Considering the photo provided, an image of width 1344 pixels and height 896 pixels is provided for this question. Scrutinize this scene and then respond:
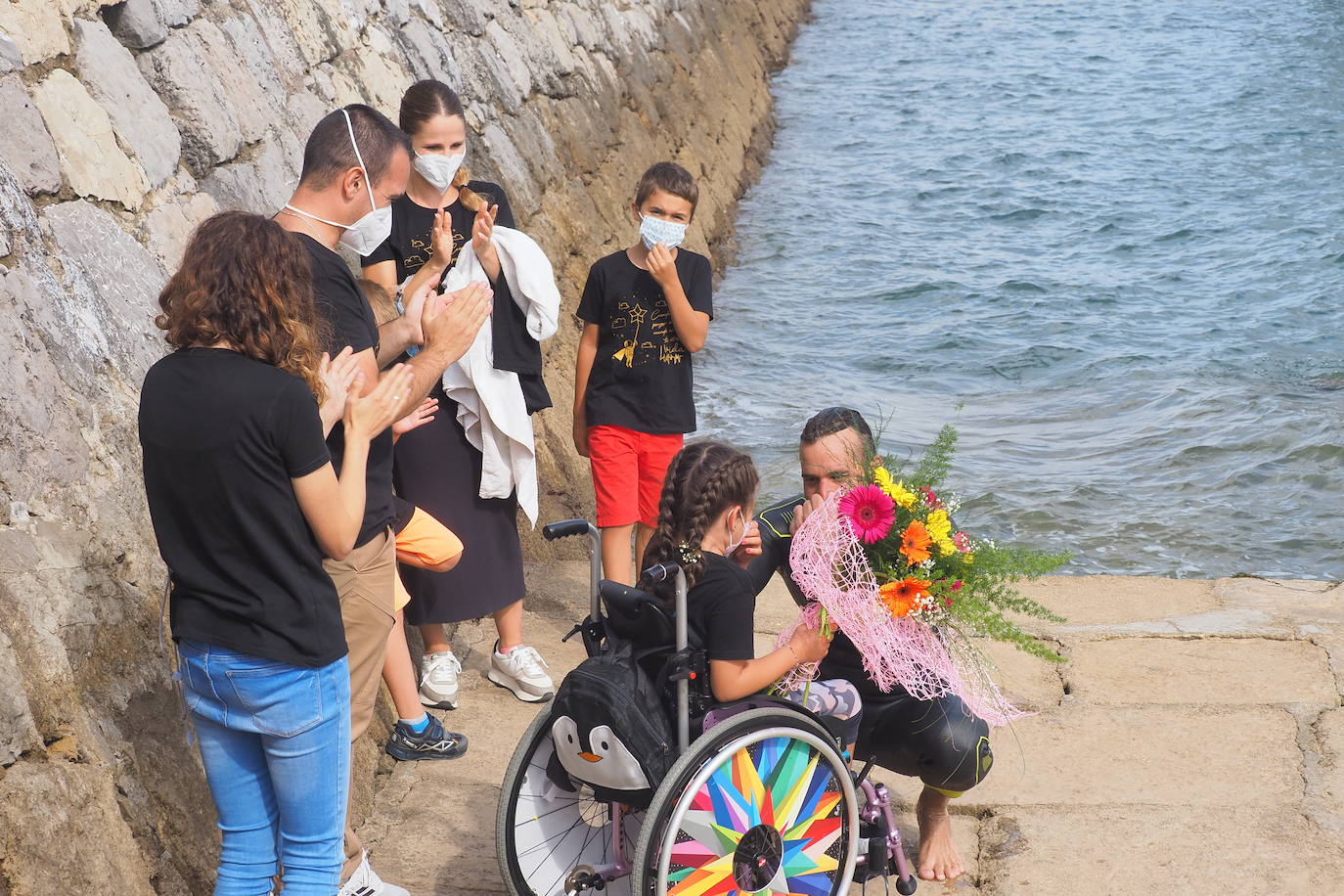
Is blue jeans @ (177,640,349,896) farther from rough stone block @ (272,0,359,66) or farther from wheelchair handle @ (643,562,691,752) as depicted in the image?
rough stone block @ (272,0,359,66)

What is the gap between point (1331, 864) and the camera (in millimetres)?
3627

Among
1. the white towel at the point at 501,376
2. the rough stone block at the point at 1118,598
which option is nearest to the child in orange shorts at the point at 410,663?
the white towel at the point at 501,376

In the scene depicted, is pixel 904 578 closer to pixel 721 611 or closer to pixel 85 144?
pixel 721 611

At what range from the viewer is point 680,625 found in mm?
2875

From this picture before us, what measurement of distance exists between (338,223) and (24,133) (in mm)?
1172

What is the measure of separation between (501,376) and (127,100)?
63.2 inches

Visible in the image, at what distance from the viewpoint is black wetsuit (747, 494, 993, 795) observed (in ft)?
11.1

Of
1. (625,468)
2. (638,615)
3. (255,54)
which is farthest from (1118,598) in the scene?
(255,54)

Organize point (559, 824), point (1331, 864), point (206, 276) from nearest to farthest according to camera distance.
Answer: point (206, 276) < point (559, 824) < point (1331, 864)

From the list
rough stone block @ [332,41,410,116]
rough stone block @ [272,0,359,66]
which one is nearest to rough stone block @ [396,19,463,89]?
rough stone block @ [332,41,410,116]

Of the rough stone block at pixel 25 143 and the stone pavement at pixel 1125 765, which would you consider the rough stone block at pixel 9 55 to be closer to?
the rough stone block at pixel 25 143

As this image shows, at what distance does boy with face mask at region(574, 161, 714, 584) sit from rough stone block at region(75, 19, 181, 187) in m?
1.53

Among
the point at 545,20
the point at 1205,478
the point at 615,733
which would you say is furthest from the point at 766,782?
the point at 545,20

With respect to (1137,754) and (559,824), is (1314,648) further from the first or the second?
(559,824)
